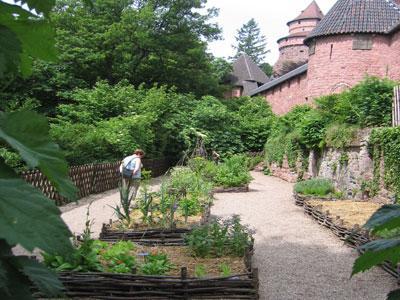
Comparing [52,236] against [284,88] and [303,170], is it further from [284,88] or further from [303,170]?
[284,88]

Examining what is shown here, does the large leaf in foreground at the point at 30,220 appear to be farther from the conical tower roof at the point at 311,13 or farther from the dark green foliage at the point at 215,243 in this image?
the conical tower roof at the point at 311,13

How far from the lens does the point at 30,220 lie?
0.50 meters

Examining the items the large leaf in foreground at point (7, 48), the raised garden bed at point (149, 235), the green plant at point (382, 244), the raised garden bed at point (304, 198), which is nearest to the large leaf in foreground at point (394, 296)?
the green plant at point (382, 244)

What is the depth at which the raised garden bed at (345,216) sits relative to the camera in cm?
779

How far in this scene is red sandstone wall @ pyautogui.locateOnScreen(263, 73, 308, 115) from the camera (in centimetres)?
3100

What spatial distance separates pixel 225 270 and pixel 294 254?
262cm

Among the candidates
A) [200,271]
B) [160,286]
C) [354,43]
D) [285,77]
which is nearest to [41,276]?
[160,286]

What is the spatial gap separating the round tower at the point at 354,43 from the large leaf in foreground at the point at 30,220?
24679 mm

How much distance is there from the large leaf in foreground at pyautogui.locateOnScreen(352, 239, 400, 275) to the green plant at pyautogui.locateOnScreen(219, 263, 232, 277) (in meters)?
4.44

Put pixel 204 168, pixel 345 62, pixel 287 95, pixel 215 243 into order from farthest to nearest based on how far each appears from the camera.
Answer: pixel 287 95
pixel 345 62
pixel 204 168
pixel 215 243

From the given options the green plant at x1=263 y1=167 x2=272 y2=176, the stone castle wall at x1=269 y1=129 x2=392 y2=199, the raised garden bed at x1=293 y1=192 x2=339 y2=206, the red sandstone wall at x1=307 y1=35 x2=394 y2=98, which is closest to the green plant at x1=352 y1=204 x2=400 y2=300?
the stone castle wall at x1=269 y1=129 x2=392 y2=199

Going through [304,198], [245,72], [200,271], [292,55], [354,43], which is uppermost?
[292,55]

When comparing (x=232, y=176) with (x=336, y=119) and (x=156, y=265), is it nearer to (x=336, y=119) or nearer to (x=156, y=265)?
(x=336, y=119)

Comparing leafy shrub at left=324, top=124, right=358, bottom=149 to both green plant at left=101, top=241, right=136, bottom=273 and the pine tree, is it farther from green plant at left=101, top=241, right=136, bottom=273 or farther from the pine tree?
the pine tree
